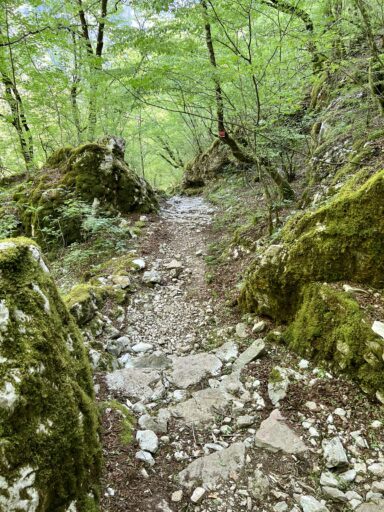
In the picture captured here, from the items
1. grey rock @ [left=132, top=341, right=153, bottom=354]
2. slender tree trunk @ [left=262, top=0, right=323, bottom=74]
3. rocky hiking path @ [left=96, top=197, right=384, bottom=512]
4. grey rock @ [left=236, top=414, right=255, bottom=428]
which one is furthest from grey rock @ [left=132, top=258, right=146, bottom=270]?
slender tree trunk @ [left=262, top=0, right=323, bottom=74]

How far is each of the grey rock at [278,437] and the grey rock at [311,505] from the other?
38 centimetres

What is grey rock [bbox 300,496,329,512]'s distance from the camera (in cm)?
220

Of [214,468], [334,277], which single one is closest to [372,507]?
[214,468]

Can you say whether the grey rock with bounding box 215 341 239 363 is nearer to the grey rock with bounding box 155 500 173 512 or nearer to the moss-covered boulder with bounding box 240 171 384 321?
the moss-covered boulder with bounding box 240 171 384 321

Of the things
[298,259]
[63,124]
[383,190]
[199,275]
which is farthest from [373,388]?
[63,124]

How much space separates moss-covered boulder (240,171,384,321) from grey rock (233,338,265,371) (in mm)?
531

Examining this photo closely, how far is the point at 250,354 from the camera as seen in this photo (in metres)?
3.88

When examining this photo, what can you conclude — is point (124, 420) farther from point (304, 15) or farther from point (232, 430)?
point (304, 15)

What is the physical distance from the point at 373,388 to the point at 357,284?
117cm

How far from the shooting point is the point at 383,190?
3.38 meters

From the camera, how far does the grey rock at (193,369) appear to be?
3743 millimetres

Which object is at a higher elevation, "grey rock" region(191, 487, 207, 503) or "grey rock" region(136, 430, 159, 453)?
"grey rock" region(136, 430, 159, 453)

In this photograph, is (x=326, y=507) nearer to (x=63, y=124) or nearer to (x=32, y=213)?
(x=32, y=213)

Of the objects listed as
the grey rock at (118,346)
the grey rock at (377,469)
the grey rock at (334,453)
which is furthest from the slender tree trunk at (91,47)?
the grey rock at (377,469)
